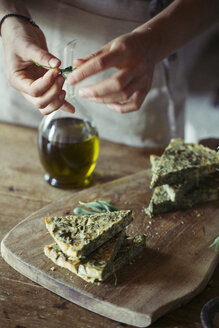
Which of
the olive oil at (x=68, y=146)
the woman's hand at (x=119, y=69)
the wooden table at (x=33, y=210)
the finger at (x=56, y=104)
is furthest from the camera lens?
the olive oil at (x=68, y=146)

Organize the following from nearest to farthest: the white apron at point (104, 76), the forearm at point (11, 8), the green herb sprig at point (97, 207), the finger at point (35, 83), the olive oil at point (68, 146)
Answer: the finger at point (35, 83) → the green herb sprig at point (97, 207) → the olive oil at point (68, 146) → the forearm at point (11, 8) → the white apron at point (104, 76)

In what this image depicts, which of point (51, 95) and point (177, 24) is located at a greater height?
point (177, 24)

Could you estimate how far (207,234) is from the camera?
1.99m

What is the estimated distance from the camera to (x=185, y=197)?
2.18m

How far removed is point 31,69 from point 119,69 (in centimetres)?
48

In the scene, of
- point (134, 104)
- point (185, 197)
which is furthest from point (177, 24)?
point (185, 197)

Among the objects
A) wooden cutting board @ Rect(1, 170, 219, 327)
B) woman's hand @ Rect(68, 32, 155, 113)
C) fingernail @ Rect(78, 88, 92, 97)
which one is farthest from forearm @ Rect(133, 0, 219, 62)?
wooden cutting board @ Rect(1, 170, 219, 327)

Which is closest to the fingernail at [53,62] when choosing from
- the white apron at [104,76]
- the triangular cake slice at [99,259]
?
the triangular cake slice at [99,259]

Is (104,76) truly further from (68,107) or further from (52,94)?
(52,94)

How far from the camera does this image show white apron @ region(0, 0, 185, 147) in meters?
2.67

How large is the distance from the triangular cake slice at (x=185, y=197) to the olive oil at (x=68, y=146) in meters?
0.41

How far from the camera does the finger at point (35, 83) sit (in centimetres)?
179

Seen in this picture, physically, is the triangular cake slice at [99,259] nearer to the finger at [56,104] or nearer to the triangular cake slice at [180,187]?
the triangular cake slice at [180,187]

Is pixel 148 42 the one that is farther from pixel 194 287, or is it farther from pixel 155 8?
pixel 194 287
